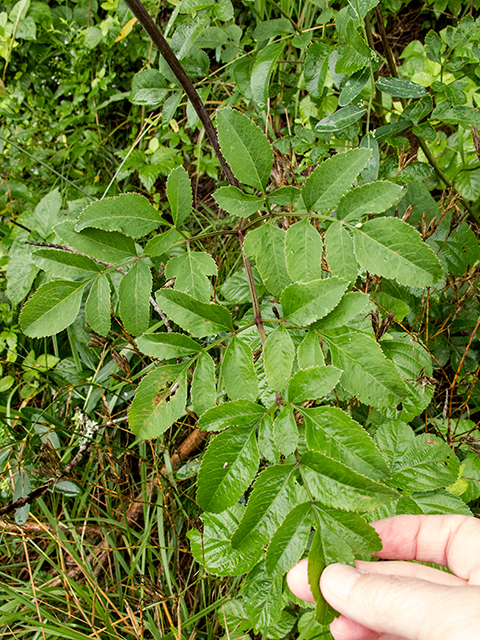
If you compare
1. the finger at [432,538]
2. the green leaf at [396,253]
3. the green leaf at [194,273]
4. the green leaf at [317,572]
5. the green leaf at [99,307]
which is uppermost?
the green leaf at [99,307]

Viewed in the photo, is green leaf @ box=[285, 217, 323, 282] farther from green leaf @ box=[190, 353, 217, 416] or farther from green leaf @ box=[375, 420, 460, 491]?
green leaf @ box=[375, 420, 460, 491]

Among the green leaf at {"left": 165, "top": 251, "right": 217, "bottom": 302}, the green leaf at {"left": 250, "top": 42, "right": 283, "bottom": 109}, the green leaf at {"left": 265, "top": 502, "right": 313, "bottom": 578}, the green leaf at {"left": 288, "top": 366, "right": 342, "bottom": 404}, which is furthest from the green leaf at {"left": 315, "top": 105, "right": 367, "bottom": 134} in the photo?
the green leaf at {"left": 265, "top": 502, "right": 313, "bottom": 578}

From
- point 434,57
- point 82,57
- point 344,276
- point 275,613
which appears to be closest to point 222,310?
point 344,276

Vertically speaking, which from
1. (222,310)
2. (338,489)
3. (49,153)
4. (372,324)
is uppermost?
(49,153)

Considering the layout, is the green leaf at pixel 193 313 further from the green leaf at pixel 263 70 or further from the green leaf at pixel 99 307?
the green leaf at pixel 263 70

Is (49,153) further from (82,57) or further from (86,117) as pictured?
(82,57)

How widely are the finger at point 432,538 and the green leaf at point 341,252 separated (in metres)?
0.83

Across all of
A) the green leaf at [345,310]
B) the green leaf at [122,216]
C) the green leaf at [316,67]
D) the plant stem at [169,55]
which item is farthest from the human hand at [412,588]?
the green leaf at [316,67]

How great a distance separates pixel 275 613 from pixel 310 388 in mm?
655

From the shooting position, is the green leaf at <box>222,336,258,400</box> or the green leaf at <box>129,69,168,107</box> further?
the green leaf at <box>129,69,168,107</box>

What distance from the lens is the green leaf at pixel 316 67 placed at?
1.18 m

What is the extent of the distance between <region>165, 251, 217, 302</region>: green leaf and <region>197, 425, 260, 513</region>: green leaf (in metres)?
0.35

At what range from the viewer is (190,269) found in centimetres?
102

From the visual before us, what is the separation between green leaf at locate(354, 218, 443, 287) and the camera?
85 cm
